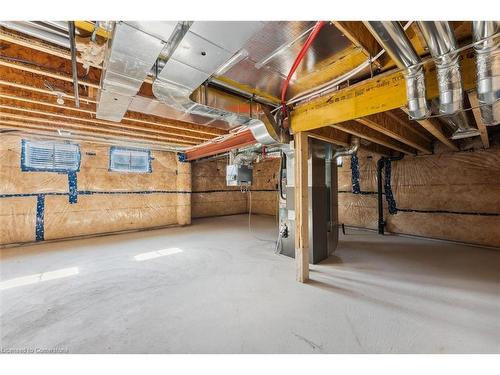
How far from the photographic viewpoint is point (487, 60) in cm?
111

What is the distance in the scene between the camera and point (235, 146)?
11.8 ft

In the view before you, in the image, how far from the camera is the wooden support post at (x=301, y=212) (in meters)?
2.27

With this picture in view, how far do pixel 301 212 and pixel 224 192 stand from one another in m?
5.51

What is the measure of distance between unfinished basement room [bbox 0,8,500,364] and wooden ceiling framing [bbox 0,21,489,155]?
0.02 m

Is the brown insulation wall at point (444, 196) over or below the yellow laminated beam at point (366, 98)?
below

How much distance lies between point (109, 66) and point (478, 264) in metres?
4.50

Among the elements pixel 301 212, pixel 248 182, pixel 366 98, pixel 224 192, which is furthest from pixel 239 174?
pixel 224 192

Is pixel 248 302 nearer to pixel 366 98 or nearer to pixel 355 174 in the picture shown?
pixel 366 98

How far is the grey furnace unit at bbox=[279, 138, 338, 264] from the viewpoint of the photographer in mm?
2816

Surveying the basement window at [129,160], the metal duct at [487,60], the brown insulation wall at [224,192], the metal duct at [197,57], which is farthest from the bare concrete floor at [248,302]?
the brown insulation wall at [224,192]

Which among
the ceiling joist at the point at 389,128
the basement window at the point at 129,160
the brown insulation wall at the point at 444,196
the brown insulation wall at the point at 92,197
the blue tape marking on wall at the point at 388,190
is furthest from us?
the basement window at the point at 129,160
